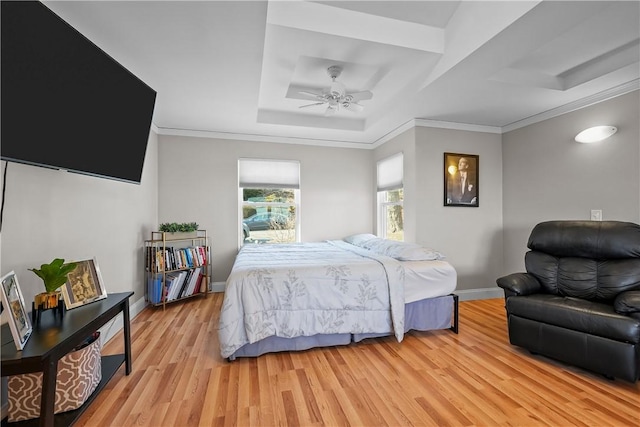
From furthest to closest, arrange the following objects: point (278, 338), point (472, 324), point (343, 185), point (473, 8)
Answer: point (343, 185) → point (472, 324) → point (278, 338) → point (473, 8)

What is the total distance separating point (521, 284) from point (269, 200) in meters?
3.43

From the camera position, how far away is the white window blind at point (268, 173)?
4.44m

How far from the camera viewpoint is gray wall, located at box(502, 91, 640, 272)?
2.70 metres

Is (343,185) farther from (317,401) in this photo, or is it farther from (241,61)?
(317,401)

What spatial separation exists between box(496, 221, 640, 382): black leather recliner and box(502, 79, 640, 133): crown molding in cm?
135

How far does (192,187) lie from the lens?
421 centimetres

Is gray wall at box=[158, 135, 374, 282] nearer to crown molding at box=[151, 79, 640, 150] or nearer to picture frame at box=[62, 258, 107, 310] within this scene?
crown molding at box=[151, 79, 640, 150]

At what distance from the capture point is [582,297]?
236 centimetres

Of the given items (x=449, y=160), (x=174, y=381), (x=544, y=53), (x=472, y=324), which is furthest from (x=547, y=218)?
(x=174, y=381)

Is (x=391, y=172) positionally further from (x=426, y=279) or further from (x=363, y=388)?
(x=363, y=388)

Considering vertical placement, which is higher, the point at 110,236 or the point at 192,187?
the point at 192,187

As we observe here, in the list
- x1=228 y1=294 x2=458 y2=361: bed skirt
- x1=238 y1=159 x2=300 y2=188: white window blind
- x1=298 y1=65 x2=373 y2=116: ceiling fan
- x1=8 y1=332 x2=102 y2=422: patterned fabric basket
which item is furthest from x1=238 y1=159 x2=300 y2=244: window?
x1=8 y1=332 x2=102 y2=422: patterned fabric basket

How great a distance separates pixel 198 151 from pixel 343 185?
2336 millimetres

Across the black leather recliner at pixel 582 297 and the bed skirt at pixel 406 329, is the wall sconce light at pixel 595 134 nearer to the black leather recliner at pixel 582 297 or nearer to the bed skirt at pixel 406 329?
the black leather recliner at pixel 582 297
